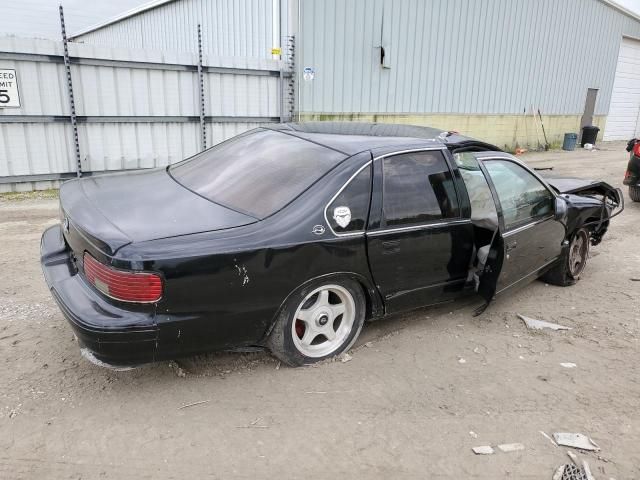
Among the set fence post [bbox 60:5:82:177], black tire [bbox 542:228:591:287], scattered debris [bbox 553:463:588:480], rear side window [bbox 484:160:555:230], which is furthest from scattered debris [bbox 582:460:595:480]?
fence post [bbox 60:5:82:177]

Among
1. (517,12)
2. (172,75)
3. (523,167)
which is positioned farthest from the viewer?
(517,12)

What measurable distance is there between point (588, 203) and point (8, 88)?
840cm

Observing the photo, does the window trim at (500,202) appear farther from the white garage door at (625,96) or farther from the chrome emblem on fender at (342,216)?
the white garage door at (625,96)

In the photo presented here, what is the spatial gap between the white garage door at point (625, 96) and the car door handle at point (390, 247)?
23027 mm

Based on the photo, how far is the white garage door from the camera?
21.9m

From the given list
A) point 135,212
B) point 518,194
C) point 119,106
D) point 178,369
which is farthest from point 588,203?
point 119,106

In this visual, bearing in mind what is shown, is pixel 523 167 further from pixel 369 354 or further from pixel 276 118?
pixel 276 118

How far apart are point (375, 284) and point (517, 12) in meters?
15.8

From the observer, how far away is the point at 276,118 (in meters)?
11.0

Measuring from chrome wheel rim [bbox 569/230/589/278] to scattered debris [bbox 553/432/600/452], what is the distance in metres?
2.58

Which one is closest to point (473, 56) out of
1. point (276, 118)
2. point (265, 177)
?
point (276, 118)

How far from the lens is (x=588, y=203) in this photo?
16.0ft

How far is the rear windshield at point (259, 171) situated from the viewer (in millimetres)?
3143

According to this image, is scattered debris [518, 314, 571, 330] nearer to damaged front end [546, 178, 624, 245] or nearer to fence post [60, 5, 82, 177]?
damaged front end [546, 178, 624, 245]
